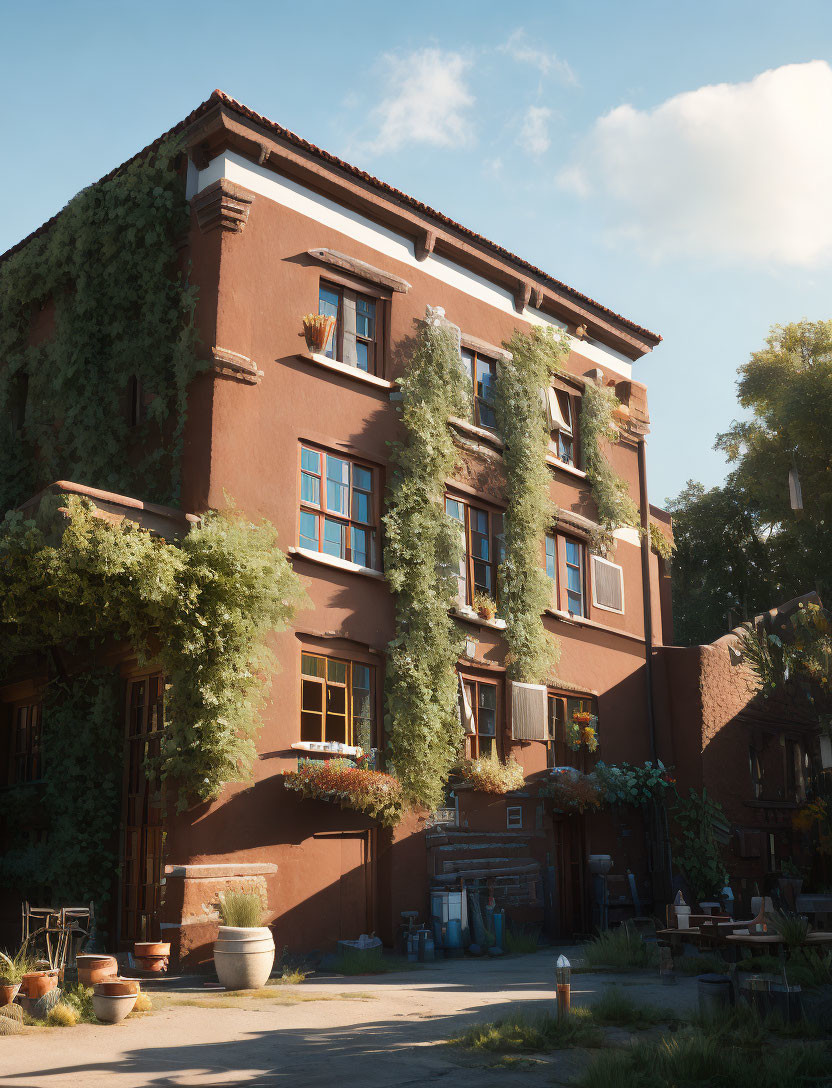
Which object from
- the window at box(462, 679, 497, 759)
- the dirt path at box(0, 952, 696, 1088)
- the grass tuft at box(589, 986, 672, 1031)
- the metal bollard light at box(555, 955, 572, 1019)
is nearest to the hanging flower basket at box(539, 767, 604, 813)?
the window at box(462, 679, 497, 759)

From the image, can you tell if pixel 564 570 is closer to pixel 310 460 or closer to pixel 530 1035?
pixel 310 460

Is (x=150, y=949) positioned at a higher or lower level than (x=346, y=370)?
lower

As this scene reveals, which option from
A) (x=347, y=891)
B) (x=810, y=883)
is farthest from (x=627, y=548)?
(x=347, y=891)

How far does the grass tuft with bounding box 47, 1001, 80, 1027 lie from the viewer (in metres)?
10.1

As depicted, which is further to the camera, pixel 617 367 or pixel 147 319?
pixel 617 367

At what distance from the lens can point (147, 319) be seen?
669 inches

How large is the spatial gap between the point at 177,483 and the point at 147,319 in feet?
9.83

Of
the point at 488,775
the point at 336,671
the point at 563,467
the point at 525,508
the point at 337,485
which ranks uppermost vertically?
the point at 563,467

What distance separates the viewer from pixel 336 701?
16.5 m

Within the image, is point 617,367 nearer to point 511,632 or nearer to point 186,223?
point 511,632

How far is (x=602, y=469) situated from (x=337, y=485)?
25.1 feet

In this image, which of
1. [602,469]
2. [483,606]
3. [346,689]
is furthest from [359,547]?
[602,469]

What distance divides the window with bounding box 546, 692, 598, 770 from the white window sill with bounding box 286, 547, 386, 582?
210 inches

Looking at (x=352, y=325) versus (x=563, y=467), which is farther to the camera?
(x=563, y=467)
